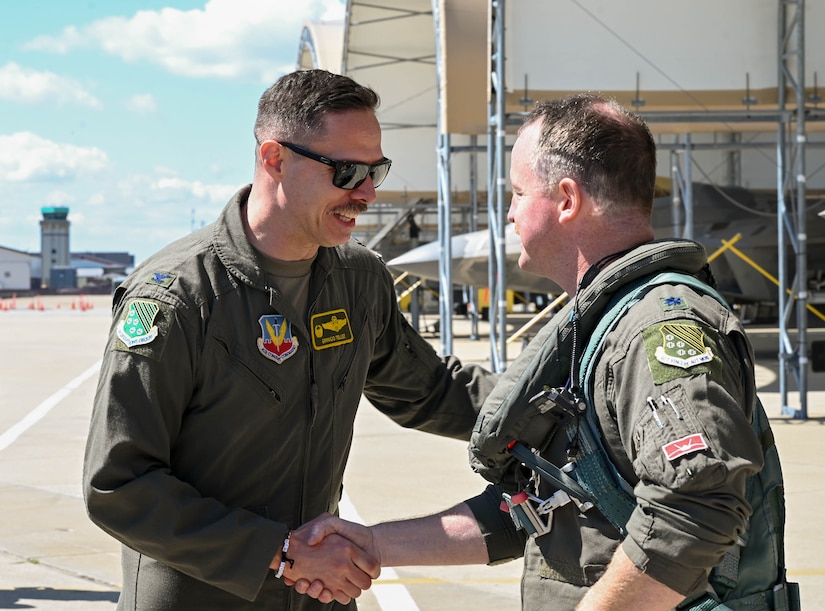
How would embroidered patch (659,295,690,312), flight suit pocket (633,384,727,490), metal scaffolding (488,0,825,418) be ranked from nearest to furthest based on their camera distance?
1. flight suit pocket (633,384,727,490)
2. embroidered patch (659,295,690,312)
3. metal scaffolding (488,0,825,418)

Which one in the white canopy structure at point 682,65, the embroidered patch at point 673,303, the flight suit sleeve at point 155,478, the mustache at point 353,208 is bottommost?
the flight suit sleeve at point 155,478

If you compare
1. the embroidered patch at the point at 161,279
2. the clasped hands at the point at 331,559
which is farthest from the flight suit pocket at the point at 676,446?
the embroidered patch at the point at 161,279

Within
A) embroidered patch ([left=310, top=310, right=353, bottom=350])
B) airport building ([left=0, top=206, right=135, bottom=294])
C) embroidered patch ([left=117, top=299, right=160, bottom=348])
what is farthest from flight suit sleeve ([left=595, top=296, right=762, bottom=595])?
airport building ([left=0, top=206, right=135, bottom=294])

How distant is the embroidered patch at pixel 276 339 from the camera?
2875 mm

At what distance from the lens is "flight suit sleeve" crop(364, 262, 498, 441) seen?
3.46 m

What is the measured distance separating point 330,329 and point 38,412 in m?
11.4

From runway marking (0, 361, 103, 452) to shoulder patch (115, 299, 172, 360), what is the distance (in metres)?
8.66

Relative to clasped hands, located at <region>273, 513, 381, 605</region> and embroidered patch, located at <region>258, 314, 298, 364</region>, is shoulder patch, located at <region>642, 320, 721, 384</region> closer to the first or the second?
clasped hands, located at <region>273, 513, 381, 605</region>

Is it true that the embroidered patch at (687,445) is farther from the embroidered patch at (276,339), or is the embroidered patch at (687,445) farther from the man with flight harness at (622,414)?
the embroidered patch at (276,339)

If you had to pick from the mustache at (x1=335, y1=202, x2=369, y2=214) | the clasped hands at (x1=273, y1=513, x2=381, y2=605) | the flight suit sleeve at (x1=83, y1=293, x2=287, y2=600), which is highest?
the mustache at (x1=335, y1=202, x2=369, y2=214)

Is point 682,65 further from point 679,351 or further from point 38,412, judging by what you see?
point 679,351

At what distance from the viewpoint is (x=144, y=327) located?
268 centimetres

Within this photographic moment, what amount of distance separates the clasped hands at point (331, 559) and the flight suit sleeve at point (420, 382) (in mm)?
743

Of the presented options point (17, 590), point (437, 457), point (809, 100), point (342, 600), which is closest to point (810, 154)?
point (809, 100)
